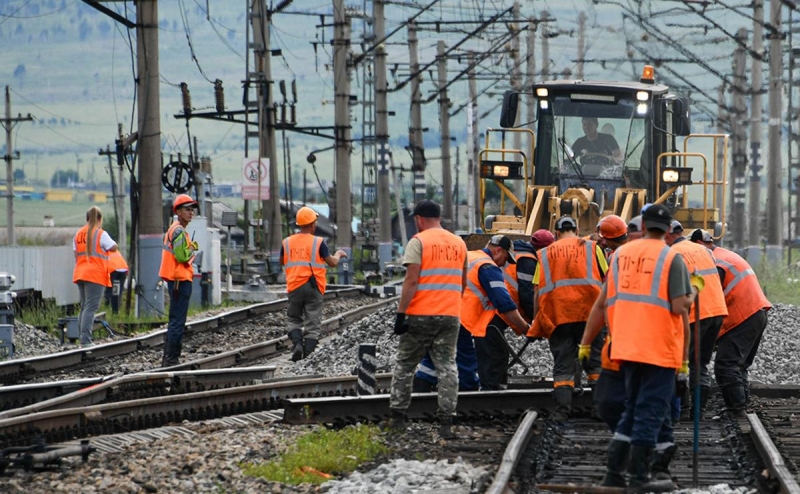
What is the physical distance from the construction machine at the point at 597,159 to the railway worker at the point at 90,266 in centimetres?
503

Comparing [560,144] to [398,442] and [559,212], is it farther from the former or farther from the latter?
[398,442]

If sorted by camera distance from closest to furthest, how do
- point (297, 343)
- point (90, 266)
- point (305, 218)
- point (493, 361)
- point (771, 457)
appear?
point (771, 457)
point (493, 361)
point (305, 218)
point (297, 343)
point (90, 266)

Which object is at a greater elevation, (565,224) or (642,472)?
(565,224)

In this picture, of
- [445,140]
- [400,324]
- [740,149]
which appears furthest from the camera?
[445,140]

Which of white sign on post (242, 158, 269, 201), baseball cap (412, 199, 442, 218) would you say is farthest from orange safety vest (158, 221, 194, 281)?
white sign on post (242, 158, 269, 201)

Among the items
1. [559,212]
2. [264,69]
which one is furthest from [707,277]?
[264,69]

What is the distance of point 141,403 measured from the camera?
12070 mm

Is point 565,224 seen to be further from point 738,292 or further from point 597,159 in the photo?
point 597,159

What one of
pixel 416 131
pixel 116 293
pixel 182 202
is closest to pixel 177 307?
pixel 182 202

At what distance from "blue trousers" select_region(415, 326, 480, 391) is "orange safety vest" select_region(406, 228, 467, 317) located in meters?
1.79

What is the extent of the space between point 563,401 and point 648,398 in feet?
10.9

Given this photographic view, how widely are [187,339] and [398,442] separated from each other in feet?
33.0

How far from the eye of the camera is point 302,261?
57.6 ft

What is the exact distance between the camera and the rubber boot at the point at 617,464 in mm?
8906
